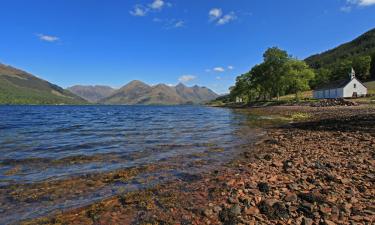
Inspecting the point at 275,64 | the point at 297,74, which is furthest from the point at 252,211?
the point at 275,64

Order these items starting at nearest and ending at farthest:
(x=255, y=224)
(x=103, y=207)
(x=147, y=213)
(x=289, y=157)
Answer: (x=255, y=224), (x=147, y=213), (x=103, y=207), (x=289, y=157)

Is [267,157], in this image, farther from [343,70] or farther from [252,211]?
[343,70]

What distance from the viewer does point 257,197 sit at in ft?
29.0

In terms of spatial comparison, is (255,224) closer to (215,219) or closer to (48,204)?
(215,219)

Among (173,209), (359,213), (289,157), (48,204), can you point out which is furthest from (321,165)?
(48,204)

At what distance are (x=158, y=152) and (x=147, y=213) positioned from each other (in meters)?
9.85

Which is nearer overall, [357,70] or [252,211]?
[252,211]

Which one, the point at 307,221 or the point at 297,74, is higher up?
the point at 297,74

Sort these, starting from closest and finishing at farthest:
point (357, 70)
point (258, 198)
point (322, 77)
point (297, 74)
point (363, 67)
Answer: point (258, 198) → point (297, 74) → point (363, 67) → point (357, 70) → point (322, 77)

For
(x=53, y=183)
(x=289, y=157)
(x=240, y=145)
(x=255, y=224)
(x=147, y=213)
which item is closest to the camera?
(x=255, y=224)

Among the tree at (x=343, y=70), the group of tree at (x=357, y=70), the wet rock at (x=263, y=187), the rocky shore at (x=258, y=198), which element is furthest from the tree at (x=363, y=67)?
the wet rock at (x=263, y=187)

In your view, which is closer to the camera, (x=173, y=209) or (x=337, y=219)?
(x=337, y=219)

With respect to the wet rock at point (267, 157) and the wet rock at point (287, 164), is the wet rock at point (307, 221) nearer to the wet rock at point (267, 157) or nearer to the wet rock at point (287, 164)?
the wet rock at point (287, 164)

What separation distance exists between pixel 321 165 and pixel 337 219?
5529 millimetres
